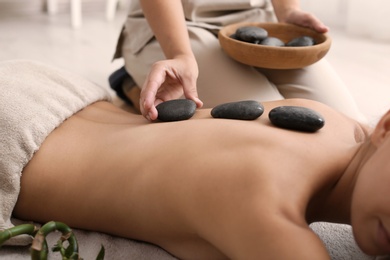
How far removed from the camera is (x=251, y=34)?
50.7 inches

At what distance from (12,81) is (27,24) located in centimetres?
175

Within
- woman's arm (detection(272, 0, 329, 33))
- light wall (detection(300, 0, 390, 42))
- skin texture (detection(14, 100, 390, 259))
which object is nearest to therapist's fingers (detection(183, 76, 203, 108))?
skin texture (detection(14, 100, 390, 259))

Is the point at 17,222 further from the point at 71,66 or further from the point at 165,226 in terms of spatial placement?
the point at 71,66

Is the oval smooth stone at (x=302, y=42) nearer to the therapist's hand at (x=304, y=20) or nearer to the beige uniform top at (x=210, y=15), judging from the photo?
the therapist's hand at (x=304, y=20)

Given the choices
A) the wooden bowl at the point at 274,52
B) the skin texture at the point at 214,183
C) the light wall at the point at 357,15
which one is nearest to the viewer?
the skin texture at the point at 214,183

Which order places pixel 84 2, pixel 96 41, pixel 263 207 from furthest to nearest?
pixel 84 2 < pixel 96 41 < pixel 263 207

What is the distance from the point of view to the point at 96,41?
96.1 inches

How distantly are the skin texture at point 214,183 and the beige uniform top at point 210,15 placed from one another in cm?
53

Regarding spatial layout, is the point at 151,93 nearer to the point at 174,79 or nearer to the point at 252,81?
the point at 174,79

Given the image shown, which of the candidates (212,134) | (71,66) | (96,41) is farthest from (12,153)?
(96,41)

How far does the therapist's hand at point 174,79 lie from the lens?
1035 mm

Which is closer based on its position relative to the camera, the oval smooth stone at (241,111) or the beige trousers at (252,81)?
the oval smooth stone at (241,111)

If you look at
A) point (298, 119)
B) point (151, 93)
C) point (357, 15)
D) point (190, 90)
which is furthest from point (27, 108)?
point (357, 15)

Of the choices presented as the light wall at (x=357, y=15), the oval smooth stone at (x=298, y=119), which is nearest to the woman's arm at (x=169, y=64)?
the oval smooth stone at (x=298, y=119)
